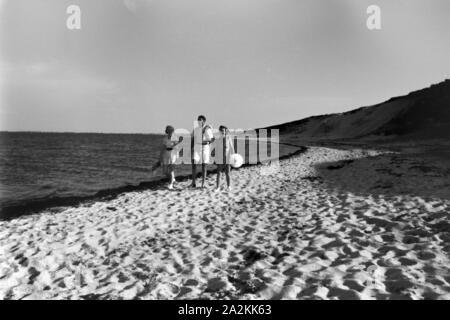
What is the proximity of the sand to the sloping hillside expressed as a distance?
1641 inches


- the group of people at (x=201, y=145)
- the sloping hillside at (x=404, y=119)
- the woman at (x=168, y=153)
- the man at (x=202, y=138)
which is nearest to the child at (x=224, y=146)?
the group of people at (x=201, y=145)

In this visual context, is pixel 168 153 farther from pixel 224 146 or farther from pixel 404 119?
pixel 404 119

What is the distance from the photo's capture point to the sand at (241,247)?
5.24 metres

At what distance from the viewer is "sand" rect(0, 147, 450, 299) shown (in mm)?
5242

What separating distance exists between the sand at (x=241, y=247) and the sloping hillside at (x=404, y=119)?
137 feet

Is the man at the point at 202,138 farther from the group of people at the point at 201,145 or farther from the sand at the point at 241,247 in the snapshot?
the sand at the point at 241,247

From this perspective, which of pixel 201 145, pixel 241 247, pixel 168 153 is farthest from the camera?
pixel 168 153

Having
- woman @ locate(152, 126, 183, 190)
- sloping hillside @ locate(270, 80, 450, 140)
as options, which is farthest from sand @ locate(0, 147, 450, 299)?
sloping hillside @ locate(270, 80, 450, 140)

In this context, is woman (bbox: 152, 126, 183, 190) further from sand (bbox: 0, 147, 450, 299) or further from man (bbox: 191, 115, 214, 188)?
sand (bbox: 0, 147, 450, 299)

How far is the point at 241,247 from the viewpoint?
7004 mm

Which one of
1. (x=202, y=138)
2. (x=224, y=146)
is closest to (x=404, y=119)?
(x=224, y=146)

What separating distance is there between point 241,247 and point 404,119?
62.2 metres

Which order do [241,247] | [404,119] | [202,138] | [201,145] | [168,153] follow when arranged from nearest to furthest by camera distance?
[241,247]
[202,138]
[201,145]
[168,153]
[404,119]
